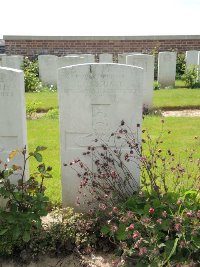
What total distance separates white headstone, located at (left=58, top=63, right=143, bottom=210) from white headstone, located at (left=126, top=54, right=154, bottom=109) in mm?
5297

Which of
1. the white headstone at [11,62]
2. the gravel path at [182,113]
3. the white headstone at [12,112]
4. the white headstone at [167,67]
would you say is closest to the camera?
the white headstone at [12,112]

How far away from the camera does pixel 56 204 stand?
4.10 metres

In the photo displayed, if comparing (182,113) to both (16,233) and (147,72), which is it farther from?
(16,233)

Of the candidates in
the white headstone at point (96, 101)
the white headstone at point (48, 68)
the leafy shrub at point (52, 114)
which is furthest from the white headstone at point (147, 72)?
Answer: the white headstone at point (96, 101)

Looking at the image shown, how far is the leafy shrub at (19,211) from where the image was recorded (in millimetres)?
3070

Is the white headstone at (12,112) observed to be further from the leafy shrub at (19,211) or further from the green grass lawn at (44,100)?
the green grass lawn at (44,100)

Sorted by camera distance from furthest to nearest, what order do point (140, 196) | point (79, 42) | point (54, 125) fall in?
point (79, 42)
point (54, 125)
point (140, 196)

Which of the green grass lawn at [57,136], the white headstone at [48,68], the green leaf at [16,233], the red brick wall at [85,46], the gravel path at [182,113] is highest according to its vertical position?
the red brick wall at [85,46]

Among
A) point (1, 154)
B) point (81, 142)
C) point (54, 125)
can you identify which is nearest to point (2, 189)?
point (1, 154)

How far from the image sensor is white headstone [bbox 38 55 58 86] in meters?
13.7

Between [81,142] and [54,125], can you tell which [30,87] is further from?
[81,142]

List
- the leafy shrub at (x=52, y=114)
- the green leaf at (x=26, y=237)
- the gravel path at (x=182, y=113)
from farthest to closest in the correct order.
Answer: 1. the gravel path at (x=182, y=113)
2. the leafy shrub at (x=52, y=114)
3. the green leaf at (x=26, y=237)

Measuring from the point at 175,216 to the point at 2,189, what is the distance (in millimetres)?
1447

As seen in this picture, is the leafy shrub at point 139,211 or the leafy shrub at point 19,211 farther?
→ the leafy shrub at point 19,211
